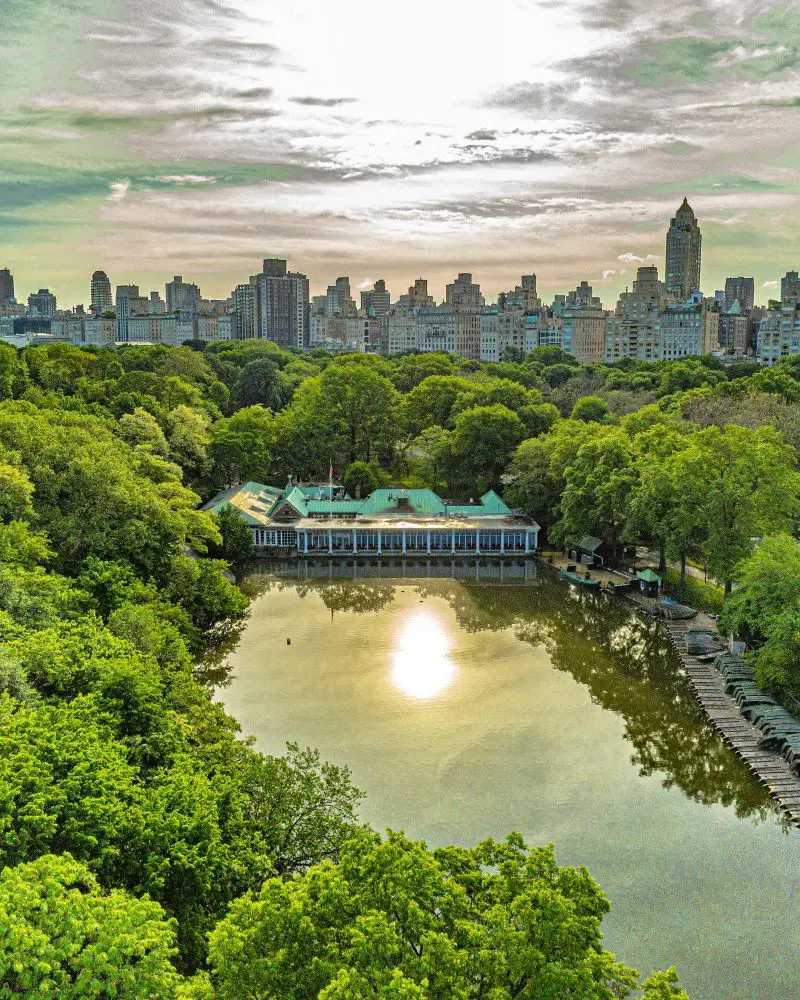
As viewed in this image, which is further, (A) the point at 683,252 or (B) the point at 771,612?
(A) the point at 683,252

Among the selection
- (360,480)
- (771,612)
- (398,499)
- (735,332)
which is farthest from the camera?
(735,332)

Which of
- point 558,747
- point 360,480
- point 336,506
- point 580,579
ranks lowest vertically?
point 558,747

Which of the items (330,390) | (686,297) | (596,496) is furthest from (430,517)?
(686,297)

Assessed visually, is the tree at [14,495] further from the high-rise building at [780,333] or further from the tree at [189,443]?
the high-rise building at [780,333]

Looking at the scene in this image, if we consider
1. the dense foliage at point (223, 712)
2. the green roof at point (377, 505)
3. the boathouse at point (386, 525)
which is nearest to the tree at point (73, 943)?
the dense foliage at point (223, 712)

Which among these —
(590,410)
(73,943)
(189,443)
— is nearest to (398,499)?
(189,443)

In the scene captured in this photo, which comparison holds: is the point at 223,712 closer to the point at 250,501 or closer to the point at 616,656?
the point at 616,656

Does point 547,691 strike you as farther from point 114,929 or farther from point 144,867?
point 114,929
